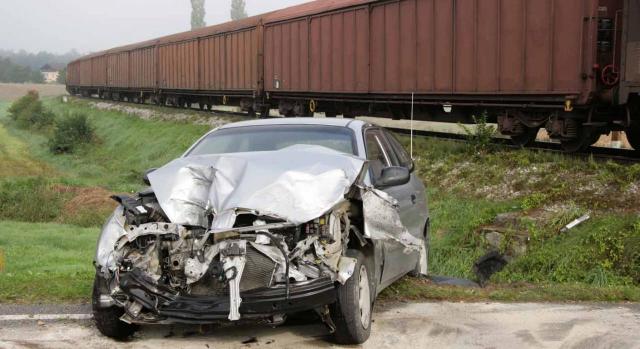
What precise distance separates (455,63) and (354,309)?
453 inches

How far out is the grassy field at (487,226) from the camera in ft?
22.5

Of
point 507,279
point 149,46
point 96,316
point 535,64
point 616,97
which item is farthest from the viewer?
point 149,46

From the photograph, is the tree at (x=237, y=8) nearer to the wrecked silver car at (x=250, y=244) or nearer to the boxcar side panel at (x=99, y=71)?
the boxcar side panel at (x=99, y=71)

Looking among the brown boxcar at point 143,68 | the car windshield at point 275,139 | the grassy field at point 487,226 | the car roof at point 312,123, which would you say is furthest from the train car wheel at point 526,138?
the brown boxcar at point 143,68

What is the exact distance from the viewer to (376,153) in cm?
666

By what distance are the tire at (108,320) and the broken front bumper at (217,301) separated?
306mm

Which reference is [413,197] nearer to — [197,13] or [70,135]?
[70,135]

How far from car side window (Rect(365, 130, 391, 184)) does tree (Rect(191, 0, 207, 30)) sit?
12627cm

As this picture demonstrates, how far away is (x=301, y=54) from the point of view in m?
22.3

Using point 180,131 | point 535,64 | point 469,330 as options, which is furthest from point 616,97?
point 180,131

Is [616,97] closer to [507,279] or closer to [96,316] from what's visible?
[507,279]

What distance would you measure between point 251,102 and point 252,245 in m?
23.2

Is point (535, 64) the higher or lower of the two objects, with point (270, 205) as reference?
higher

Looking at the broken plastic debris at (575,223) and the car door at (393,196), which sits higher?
the car door at (393,196)
